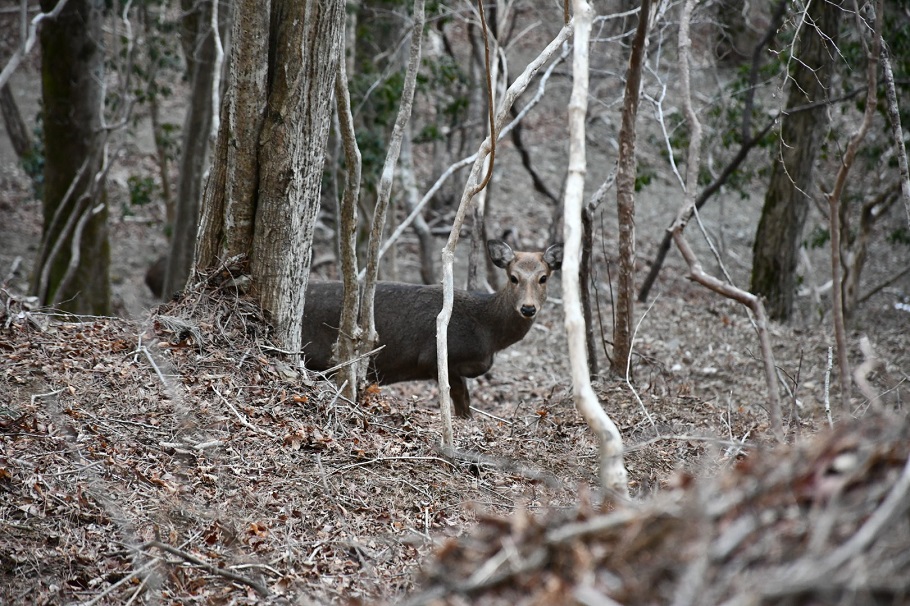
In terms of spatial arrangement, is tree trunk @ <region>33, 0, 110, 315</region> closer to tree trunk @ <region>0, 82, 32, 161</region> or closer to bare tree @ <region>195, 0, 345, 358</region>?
tree trunk @ <region>0, 82, 32, 161</region>

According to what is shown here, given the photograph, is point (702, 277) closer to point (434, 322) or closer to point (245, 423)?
point (245, 423)

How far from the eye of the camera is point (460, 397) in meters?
8.78

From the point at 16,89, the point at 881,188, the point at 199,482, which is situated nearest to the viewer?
the point at 199,482

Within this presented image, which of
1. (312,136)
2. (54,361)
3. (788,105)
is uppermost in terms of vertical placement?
(788,105)

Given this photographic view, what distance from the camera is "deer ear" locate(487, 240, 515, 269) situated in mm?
8992

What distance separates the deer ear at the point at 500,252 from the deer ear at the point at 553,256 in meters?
0.36

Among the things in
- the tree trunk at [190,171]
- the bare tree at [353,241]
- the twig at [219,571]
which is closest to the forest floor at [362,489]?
the twig at [219,571]

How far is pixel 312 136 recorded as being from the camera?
620cm

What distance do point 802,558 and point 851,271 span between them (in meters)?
14.5

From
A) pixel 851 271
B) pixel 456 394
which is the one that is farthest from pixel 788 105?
pixel 456 394

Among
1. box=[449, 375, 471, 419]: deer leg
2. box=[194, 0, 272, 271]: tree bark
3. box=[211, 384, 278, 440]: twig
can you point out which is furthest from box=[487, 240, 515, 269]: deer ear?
box=[211, 384, 278, 440]: twig

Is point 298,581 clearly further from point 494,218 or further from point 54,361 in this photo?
point 494,218

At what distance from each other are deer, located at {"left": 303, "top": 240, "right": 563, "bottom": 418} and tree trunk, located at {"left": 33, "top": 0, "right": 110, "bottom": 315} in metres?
5.64

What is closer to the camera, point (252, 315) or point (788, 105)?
point (252, 315)
